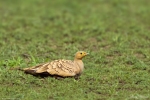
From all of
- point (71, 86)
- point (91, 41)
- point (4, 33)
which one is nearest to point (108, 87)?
point (71, 86)

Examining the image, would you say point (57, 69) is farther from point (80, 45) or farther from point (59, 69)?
point (80, 45)

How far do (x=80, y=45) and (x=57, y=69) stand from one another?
2.86m

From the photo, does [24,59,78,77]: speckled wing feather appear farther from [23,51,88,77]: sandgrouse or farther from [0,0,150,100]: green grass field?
[0,0,150,100]: green grass field

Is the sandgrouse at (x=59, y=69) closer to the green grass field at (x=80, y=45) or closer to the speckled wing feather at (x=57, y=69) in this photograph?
the speckled wing feather at (x=57, y=69)

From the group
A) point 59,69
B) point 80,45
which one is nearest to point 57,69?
point 59,69

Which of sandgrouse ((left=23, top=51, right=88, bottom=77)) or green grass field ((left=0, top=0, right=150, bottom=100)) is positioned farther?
sandgrouse ((left=23, top=51, right=88, bottom=77))

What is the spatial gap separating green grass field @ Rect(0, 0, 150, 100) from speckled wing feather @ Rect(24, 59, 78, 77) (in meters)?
0.11

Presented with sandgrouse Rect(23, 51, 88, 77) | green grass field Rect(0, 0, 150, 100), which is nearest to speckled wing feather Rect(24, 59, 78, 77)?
sandgrouse Rect(23, 51, 88, 77)

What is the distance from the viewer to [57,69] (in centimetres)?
848

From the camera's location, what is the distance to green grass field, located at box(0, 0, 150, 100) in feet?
26.3

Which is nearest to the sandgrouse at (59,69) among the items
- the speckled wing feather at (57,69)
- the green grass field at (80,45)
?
the speckled wing feather at (57,69)

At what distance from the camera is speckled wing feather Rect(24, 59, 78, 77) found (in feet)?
27.8

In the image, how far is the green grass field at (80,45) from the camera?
8.02 m

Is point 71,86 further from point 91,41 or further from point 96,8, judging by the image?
point 96,8
